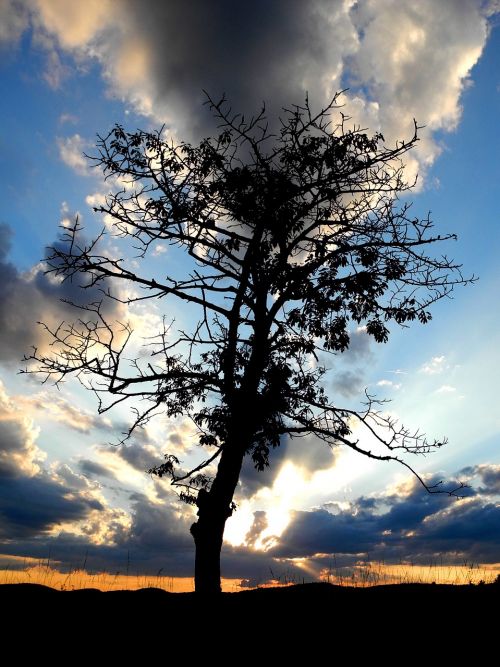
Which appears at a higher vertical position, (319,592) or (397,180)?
(397,180)

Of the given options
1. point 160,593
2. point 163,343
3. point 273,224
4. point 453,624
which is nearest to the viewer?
point 453,624

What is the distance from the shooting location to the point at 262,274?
31.7ft

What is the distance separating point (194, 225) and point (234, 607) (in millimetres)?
6300

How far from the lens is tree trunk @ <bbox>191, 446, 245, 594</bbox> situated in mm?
8102

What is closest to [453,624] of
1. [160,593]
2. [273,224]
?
[160,593]

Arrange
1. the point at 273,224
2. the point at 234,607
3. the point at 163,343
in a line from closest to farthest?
the point at 234,607, the point at 163,343, the point at 273,224

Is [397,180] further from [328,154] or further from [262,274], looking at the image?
[262,274]

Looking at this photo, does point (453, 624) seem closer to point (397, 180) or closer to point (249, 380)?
point (249, 380)

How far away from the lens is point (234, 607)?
21.0ft

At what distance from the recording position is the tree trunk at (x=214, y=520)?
8.10 m

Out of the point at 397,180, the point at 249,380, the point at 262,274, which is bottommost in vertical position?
the point at 249,380

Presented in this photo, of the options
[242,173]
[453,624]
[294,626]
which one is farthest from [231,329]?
[453,624]

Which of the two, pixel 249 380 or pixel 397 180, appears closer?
pixel 249 380

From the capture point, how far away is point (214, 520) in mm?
8398
